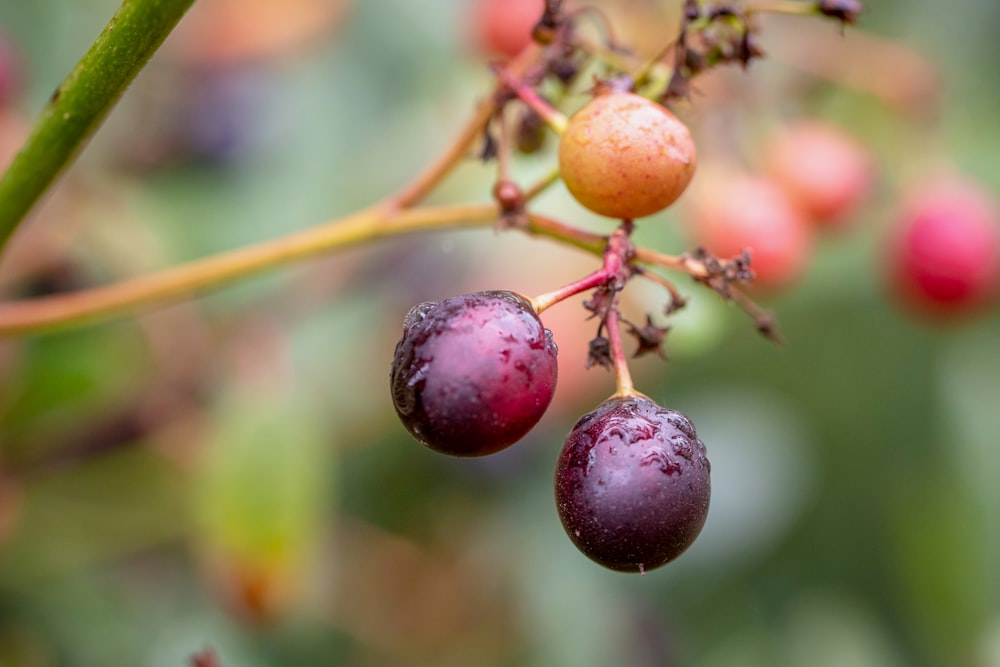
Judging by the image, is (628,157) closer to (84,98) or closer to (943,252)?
(84,98)

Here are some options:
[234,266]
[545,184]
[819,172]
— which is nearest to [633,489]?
[545,184]

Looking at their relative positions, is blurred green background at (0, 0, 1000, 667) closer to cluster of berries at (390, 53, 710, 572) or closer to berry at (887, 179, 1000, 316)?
berry at (887, 179, 1000, 316)

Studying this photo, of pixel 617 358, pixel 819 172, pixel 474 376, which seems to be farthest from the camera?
pixel 819 172

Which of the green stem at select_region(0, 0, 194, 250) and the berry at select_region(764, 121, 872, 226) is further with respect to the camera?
the berry at select_region(764, 121, 872, 226)

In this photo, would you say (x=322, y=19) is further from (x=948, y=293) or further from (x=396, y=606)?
(x=948, y=293)

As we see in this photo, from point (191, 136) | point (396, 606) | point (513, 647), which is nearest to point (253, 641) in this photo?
point (396, 606)

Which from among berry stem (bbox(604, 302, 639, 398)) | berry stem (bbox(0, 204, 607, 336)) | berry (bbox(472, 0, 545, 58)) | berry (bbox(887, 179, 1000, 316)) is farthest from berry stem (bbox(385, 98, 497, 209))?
berry (bbox(887, 179, 1000, 316))
